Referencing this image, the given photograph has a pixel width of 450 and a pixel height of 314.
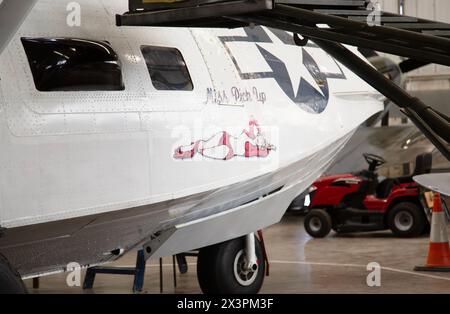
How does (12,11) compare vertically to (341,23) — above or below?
above

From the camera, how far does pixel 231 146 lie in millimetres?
7820

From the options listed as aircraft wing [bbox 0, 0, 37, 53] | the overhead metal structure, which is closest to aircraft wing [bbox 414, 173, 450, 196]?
the overhead metal structure

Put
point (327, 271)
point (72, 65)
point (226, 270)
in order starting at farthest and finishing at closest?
point (327, 271)
point (226, 270)
point (72, 65)

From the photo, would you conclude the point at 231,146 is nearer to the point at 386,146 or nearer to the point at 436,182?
the point at 436,182

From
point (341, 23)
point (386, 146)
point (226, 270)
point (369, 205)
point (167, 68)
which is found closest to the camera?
point (341, 23)

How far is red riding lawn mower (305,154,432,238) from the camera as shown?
626 inches

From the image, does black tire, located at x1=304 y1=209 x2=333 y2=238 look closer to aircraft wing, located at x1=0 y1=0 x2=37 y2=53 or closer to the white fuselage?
the white fuselage

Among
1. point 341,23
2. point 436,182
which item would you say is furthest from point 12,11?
point 436,182

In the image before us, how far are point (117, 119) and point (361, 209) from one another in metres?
10.2

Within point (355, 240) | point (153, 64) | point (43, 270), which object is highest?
point (153, 64)

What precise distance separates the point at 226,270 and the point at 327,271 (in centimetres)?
332

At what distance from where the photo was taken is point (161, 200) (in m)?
7.19
